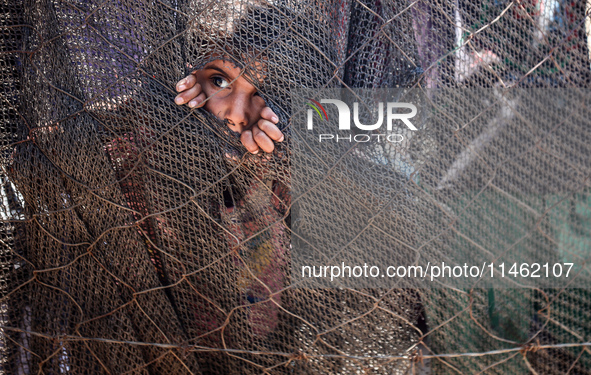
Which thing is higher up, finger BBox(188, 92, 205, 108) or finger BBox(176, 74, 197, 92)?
finger BBox(176, 74, 197, 92)

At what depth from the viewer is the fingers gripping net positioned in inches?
27.9

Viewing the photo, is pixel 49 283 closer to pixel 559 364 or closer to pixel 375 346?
pixel 375 346

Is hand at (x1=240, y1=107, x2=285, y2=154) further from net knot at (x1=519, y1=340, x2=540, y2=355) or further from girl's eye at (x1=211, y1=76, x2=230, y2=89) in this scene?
net knot at (x1=519, y1=340, x2=540, y2=355)

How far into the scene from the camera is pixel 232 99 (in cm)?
79

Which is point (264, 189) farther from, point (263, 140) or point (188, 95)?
point (188, 95)

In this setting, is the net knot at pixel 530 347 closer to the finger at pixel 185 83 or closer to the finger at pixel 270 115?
the finger at pixel 270 115

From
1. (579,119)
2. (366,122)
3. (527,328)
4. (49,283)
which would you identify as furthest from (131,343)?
(579,119)

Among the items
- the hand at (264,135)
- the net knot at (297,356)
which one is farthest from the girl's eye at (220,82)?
the net knot at (297,356)

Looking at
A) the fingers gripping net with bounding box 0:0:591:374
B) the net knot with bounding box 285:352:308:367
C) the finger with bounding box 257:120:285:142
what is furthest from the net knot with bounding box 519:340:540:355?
the finger with bounding box 257:120:285:142

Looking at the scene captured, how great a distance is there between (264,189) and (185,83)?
9.9 inches

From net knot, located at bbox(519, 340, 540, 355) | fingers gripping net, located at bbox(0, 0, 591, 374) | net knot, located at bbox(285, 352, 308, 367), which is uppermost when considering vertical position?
fingers gripping net, located at bbox(0, 0, 591, 374)

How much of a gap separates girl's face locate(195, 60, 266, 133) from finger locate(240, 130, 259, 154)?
3cm

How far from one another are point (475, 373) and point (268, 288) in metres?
0.43

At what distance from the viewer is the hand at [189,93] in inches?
29.9
